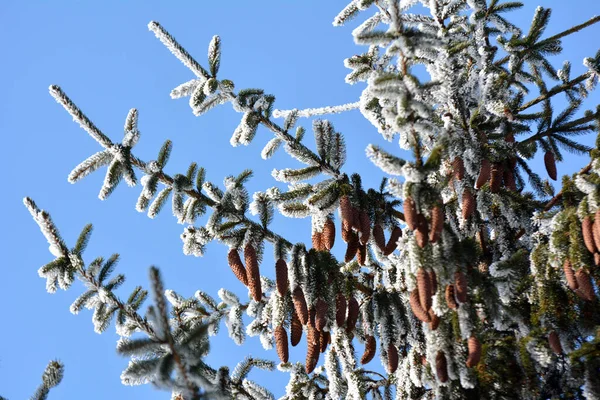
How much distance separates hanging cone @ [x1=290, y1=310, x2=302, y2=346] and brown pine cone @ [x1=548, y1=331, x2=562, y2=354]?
1810 millimetres

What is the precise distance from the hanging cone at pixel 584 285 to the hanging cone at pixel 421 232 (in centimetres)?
113

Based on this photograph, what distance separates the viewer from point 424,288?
3814 millimetres

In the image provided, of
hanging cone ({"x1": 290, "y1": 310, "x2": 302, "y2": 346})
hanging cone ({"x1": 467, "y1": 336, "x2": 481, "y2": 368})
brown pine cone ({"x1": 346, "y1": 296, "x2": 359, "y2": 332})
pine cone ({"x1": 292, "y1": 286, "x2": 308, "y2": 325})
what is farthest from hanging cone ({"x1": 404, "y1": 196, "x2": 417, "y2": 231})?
hanging cone ({"x1": 290, "y1": 310, "x2": 302, "y2": 346})

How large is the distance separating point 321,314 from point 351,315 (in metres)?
0.37

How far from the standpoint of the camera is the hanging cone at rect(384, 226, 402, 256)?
4.84 m

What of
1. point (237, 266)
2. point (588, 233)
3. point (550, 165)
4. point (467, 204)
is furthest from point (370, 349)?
point (550, 165)

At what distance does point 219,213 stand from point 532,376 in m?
2.63

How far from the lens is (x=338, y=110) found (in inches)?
236

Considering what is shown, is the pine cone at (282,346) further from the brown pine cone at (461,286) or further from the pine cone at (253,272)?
the brown pine cone at (461,286)

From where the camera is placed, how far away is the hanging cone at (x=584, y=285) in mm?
3977

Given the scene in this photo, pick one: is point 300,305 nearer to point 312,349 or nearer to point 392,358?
point 312,349

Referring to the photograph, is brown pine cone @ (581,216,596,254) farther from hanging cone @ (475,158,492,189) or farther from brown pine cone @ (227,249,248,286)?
brown pine cone @ (227,249,248,286)

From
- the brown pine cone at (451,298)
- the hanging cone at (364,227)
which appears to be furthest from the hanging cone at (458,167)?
the brown pine cone at (451,298)

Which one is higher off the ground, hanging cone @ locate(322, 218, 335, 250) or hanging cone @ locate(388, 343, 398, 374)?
hanging cone @ locate(322, 218, 335, 250)
